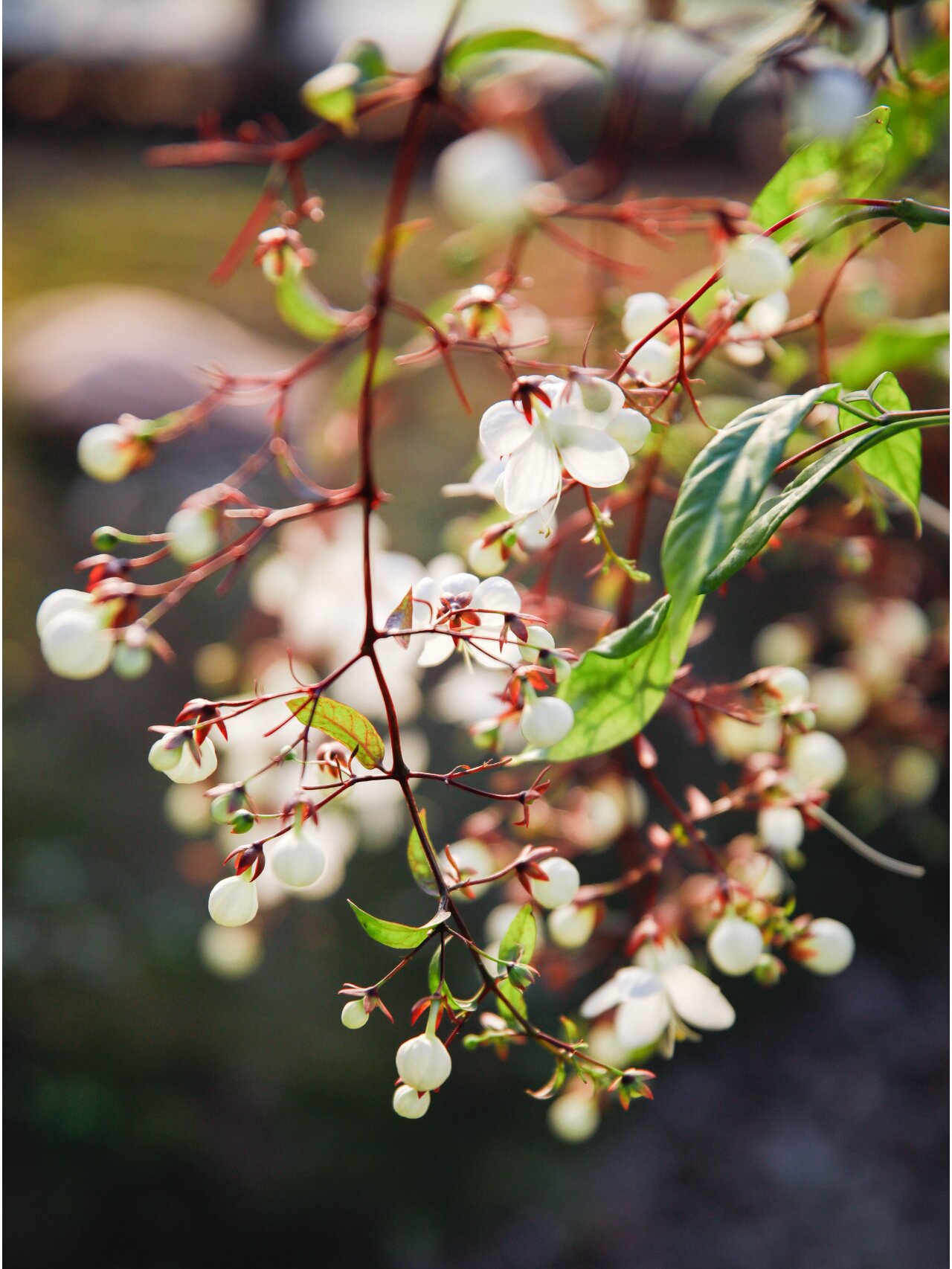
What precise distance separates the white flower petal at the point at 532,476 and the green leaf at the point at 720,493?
5 centimetres

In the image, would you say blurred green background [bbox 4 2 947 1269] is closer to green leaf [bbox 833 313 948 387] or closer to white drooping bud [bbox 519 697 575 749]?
green leaf [bbox 833 313 948 387]

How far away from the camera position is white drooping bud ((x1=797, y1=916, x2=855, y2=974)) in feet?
→ 1.34

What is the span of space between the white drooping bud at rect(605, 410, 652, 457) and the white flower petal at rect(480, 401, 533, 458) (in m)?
0.03

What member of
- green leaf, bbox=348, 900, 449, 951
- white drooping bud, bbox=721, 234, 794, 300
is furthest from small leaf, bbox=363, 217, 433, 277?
green leaf, bbox=348, 900, 449, 951

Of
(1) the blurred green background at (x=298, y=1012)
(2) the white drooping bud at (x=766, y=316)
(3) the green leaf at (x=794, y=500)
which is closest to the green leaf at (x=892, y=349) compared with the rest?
(2) the white drooping bud at (x=766, y=316)

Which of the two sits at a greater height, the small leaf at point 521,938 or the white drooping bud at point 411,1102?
the small leaf at point 521,938

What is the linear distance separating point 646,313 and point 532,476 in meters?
0.12

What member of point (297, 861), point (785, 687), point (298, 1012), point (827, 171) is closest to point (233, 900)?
point (297, 861)

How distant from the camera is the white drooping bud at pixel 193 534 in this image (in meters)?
0.41

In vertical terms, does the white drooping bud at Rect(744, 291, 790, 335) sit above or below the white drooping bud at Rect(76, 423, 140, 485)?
above

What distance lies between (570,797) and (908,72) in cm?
39

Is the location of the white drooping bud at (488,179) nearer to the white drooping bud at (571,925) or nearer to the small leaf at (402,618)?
the small leaf at (402,618)

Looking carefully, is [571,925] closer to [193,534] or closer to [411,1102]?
[411,1102]

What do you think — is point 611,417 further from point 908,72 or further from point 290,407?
point 290,407
